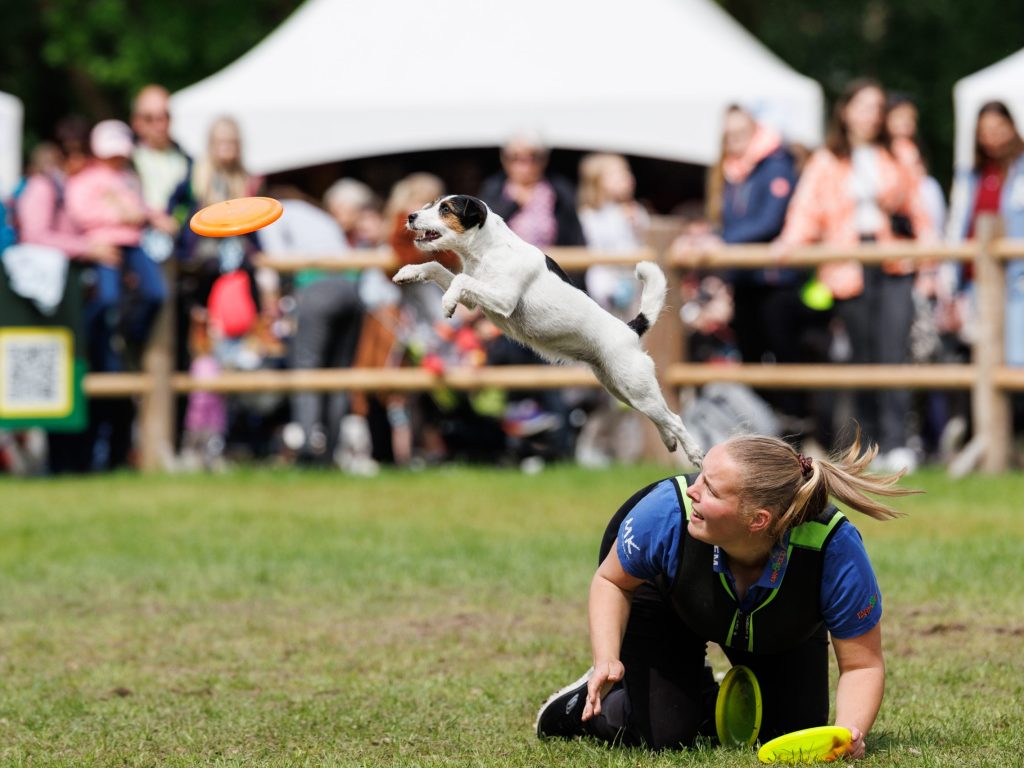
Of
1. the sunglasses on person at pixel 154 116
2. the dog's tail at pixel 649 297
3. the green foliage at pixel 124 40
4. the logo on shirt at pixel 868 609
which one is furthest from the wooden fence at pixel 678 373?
the green foliage at pixel 124 40

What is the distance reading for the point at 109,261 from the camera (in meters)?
11.2

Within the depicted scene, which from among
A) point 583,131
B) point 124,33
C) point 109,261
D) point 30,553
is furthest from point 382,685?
point 124,33

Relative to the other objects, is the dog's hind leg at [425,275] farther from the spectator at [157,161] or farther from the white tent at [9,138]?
the white tent at [9,138]

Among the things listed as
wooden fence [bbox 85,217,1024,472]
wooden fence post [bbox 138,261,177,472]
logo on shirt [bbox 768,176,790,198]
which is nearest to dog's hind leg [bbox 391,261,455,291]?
wooden fence [bbox 85,217,1024,472]

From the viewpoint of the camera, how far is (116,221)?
11.1 metres

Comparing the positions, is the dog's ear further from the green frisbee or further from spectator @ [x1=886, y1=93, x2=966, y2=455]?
spectator @ [x1=886, y1=93, x2=966, y2=455]

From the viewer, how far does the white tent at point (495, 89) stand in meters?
14.8

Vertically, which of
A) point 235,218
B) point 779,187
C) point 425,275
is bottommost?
A: point 425,275

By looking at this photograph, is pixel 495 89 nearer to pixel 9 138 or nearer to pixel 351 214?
pixel 351 214

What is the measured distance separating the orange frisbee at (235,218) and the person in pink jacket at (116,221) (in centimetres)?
702

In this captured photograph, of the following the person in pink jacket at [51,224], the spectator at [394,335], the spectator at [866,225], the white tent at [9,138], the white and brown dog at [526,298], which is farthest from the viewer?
the white tent at [9,138]

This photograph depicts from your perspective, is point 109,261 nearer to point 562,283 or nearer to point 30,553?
point 30,553

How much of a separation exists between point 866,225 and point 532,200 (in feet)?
7.08

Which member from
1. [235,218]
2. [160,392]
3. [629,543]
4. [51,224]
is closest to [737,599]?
[629,543]
